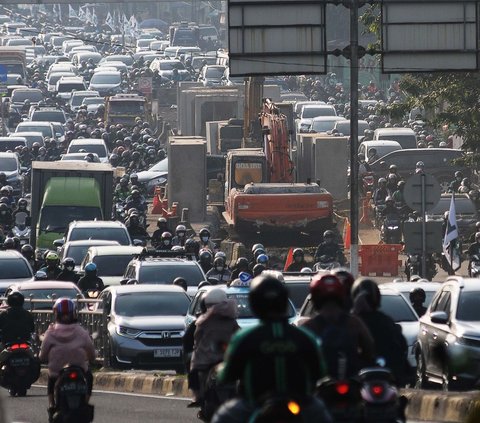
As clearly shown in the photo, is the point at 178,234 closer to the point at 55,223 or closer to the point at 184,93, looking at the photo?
the point at 55,223

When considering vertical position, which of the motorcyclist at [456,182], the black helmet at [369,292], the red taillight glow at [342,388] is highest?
the motorcyclist at [456,182]

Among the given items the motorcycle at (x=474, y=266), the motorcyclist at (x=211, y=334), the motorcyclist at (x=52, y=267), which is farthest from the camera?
the motorcycle at (x=474, y=266)

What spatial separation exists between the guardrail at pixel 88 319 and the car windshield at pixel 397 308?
3.72 m

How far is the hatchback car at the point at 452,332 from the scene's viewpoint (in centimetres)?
1955

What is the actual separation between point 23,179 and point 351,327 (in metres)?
44.9

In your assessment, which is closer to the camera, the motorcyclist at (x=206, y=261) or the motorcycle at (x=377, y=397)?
the motorcycle at (x=377, y=397)

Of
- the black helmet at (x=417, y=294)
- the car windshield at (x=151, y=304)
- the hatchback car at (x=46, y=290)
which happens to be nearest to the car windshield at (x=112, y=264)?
the hatchback car at (x=46, y=290)

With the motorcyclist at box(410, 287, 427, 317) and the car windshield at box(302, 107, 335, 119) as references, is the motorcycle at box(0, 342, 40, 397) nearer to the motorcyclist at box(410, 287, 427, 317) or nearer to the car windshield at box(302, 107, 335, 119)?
the motorcyclist at box(410, 287, 427, 317)

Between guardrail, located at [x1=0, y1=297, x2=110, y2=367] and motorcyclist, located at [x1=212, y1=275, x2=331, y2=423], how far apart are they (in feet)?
47.7

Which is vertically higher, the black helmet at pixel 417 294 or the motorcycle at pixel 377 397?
the black helmet at pixel 417 294

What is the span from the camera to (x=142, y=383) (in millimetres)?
22156

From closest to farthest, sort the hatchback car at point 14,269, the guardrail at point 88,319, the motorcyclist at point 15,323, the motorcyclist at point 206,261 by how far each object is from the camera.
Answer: the motorcyclist at point 15,323 < the guardrail at point 88,319 < the hatchback car at point 14,269 < the motorcyclist at point 206,261

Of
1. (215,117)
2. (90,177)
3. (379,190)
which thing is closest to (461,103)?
(379,190)

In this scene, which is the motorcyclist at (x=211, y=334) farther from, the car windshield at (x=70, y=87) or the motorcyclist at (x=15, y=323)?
the car windshield at (x=70, y=87)
